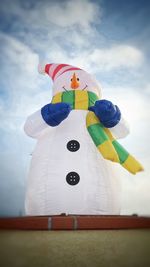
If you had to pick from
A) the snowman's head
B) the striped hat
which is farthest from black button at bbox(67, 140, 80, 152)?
the striped hat

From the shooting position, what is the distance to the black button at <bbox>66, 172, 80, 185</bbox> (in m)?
3.49

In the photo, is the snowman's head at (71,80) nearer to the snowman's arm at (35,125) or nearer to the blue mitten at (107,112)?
the blue mitten at (107,112)

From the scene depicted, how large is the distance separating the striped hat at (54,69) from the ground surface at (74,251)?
278cm

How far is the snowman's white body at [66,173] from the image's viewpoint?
3463mm

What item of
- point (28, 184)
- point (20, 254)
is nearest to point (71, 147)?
point (28, 184)

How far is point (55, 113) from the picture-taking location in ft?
12.0

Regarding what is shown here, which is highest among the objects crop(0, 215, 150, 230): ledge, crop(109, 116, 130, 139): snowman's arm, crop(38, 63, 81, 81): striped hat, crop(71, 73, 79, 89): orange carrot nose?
crop(38, 63, 81, 81): striped hat

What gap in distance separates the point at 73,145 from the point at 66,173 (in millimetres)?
409

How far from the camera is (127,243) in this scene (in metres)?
2.16

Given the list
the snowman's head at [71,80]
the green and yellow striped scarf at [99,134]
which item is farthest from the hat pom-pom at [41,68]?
the green and yellow striped scarf at [99,134]

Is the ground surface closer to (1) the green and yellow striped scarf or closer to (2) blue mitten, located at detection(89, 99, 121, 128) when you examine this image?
(1) the green and yellow striped scarf

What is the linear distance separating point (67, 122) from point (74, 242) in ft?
6.59

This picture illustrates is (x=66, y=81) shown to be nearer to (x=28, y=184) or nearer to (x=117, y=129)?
(x=117, y=129)

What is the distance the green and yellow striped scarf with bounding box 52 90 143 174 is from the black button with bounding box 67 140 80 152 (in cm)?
25
